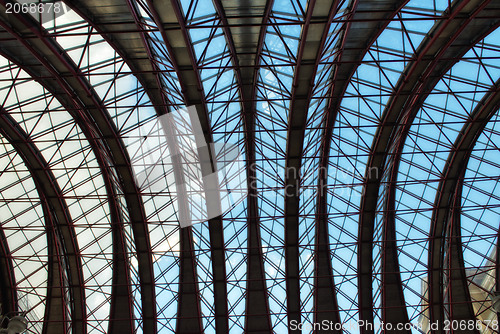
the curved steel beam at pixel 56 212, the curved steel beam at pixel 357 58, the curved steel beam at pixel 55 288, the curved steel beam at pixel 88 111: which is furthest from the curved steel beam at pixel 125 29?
the curved steel beam at pixel 55 288

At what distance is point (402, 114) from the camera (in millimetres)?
28547

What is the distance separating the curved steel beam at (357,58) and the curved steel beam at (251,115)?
447 cm

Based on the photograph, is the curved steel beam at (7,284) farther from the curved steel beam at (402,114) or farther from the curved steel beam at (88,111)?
the curved steel beam at (402,114)

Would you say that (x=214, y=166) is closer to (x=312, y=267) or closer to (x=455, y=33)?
(x=312, y=267)

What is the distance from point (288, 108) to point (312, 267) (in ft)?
46.5

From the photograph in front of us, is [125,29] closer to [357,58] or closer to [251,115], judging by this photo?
[251,115]

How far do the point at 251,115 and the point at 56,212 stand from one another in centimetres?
1649

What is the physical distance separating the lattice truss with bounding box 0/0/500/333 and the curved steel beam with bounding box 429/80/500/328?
122 mm

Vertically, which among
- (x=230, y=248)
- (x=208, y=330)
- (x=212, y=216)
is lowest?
(x=208, y=330)

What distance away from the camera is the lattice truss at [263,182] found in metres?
25.3

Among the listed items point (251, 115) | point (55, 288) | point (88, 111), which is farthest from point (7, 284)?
point (251, 115)

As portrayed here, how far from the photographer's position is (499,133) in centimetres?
3069

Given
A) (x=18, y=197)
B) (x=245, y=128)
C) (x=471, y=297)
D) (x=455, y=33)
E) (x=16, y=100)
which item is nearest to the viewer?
(x=455, y=33)

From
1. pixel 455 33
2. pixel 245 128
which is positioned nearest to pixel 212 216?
pixel 245 128
